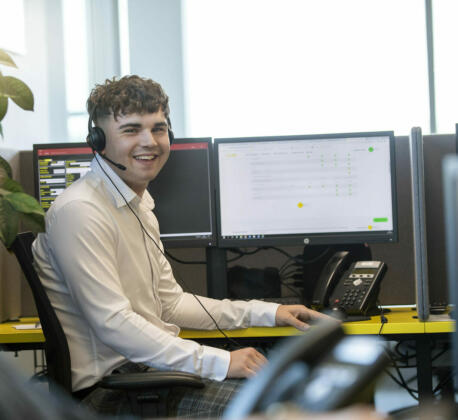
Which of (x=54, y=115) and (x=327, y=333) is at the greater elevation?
(x=54, y=115)

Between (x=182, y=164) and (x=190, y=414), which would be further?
(x=182, y=164)

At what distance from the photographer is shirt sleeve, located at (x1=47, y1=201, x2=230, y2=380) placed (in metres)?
1.46

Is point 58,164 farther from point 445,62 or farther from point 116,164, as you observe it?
point 445,62

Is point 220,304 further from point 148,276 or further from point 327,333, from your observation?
point 327,333

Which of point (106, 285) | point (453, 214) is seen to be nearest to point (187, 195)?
point (106, 285)

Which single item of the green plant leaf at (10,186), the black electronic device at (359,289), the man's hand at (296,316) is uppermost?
the green plant leaf at (10,186)

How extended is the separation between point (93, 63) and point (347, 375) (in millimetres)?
3984

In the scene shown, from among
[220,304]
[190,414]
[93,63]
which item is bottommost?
[190,414]

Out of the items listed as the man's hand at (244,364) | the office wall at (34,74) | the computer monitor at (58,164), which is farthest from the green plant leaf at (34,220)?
the office wall at (34,74)

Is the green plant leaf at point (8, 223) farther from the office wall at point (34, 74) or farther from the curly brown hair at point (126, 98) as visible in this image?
the office wall at point (34, 74)

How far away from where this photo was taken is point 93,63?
424cm

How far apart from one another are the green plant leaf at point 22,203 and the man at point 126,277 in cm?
8

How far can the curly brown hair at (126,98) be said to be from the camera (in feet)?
5.63

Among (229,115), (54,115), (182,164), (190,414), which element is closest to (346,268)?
(182,164)
